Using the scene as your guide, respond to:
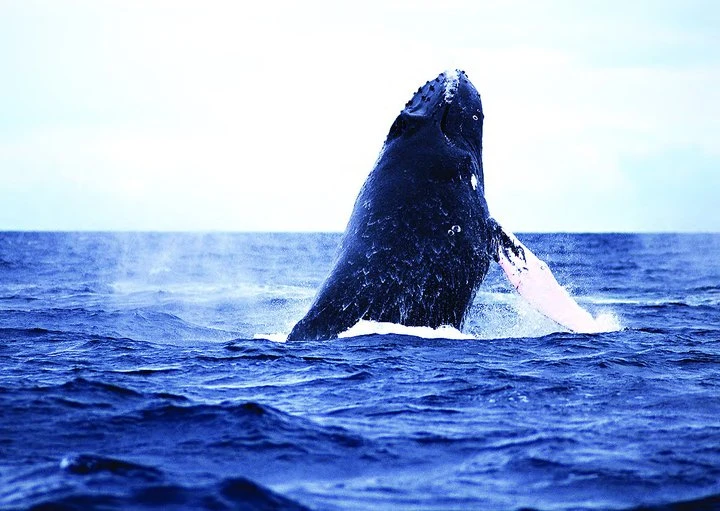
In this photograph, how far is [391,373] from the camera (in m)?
8.67

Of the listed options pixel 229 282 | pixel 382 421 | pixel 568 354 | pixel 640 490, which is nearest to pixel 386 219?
pixel 568 354

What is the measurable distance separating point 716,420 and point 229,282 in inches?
924

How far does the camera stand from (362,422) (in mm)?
6766

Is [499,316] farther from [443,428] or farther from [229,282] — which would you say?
[229,282]

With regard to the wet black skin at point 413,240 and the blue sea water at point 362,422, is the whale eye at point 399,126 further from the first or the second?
the blue sea water at point 362,422


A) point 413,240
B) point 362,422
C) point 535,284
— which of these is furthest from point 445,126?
point 362,422

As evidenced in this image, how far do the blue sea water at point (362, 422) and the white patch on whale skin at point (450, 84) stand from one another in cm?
348

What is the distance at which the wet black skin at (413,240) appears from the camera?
34.5ft

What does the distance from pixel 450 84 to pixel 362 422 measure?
7.05 m

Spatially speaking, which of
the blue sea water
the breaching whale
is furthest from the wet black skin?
the blue sea water

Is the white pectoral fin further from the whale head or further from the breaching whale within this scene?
the whale head

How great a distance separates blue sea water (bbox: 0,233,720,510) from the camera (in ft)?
16.5

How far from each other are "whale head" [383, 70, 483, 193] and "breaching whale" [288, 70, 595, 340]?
0.6 inches

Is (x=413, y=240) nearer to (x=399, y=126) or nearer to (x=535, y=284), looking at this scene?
(x=535, y=284)
